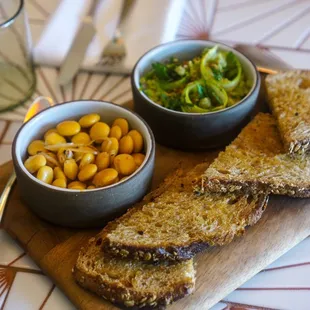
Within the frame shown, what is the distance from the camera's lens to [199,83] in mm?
1984

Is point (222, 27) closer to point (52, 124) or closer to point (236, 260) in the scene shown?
point (52, 124)

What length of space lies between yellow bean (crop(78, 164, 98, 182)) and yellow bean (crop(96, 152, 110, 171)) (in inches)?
1.1

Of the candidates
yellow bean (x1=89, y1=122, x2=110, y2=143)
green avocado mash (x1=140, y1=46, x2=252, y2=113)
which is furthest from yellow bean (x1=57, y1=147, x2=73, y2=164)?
green avocado mash (x1=140, y1=46, x2=252, y2=113)

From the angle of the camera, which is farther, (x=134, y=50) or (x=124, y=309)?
(x=134, y=50)

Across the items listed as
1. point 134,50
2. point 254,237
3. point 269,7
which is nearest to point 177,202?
point 254,237

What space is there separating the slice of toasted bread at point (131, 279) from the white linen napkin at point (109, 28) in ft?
3.43

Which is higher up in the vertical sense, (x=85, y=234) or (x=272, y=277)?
(x=85, y=234)

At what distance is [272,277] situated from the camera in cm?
168

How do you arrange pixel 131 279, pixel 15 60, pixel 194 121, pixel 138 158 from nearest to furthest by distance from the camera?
pixel 131 279 → pixel 138 158 → pixel 194 121 → pixel 15 60

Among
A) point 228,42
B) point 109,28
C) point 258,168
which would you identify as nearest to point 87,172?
point 258,168

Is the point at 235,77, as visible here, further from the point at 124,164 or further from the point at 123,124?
the point at 124,164

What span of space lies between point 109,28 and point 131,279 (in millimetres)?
1401

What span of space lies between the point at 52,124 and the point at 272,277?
0.84m

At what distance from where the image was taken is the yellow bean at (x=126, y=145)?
1802mm
